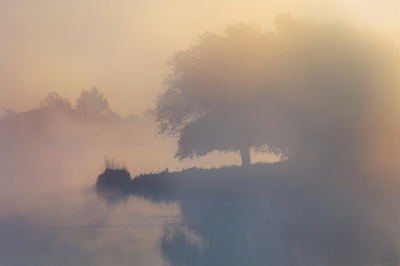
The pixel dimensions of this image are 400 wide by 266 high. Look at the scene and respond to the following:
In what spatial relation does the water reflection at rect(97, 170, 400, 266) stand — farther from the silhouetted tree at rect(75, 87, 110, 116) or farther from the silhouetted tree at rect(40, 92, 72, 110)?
the silhouetted tree at rect(40, 92, 72, 110)

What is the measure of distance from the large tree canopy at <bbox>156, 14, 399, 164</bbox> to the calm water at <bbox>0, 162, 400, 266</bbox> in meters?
3.21

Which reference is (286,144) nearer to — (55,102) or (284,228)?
(284,228)

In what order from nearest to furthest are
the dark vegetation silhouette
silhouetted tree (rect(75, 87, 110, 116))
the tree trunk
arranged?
the dark vegetation silhouette
silhouetted tree (rect(75, 87, 110, 116))
the tree trunk

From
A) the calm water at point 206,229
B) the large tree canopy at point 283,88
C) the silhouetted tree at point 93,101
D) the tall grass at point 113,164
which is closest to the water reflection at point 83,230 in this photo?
the calm water at point 206,229

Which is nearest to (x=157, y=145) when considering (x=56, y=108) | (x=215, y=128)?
(x=215, y=128)

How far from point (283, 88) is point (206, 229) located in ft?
27.5

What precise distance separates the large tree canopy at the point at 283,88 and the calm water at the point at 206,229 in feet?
10.5

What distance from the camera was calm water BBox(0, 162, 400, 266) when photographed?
793 cm

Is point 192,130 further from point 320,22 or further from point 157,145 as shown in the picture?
point 320,22

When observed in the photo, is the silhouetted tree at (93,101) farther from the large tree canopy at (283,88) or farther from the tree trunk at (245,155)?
the tree trunk at (245,155)

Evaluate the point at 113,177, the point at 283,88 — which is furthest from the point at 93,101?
the point at 283,88

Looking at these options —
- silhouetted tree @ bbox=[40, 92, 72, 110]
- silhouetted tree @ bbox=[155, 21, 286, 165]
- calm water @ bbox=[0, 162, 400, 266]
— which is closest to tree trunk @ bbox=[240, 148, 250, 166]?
silhouetted tree @ bbox=[155, 21, 286, 165]

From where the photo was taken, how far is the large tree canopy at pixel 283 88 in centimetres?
1567

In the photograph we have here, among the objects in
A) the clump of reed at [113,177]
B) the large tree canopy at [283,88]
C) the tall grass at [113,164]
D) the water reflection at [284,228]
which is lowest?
the water reflection at [284,228]
